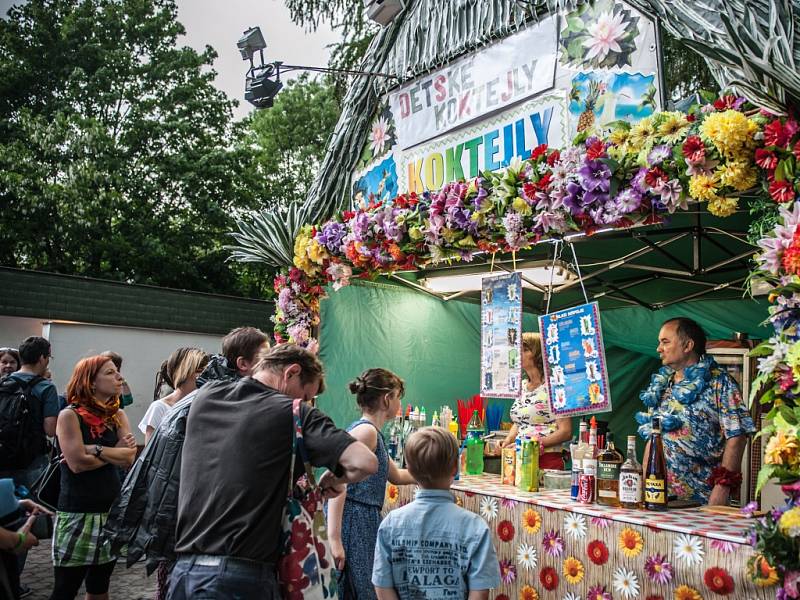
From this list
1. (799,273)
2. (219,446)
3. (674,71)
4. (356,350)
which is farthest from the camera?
(356,350)

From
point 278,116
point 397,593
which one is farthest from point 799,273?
point 278,116

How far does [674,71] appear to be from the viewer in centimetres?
361

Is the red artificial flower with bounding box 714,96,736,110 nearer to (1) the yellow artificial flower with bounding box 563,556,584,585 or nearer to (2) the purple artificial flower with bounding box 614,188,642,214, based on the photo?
(2) the purple artificial flower with bounding box 614,188,642,214

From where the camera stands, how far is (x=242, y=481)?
7.64 feet

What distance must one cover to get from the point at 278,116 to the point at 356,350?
24270 millimetres

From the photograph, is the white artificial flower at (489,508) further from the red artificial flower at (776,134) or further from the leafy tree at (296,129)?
the leafy tree at (296,129)

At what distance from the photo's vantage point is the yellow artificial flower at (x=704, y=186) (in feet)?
9.87

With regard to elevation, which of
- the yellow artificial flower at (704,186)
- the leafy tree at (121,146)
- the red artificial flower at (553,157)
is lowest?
the yellow artificial flower at (704,186)

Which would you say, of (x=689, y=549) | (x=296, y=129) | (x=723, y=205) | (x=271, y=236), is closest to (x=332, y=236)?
(x=271, y=236)

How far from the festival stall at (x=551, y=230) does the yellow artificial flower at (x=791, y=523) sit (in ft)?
0.03

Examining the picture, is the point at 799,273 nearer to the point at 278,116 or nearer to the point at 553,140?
the point at 553,140

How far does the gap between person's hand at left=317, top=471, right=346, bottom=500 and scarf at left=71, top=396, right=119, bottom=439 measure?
5.89 ft

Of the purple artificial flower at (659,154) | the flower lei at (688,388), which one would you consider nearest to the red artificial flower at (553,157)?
the purple artificial flower at (659,154)

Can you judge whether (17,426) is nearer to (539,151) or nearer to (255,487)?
(255,487)
